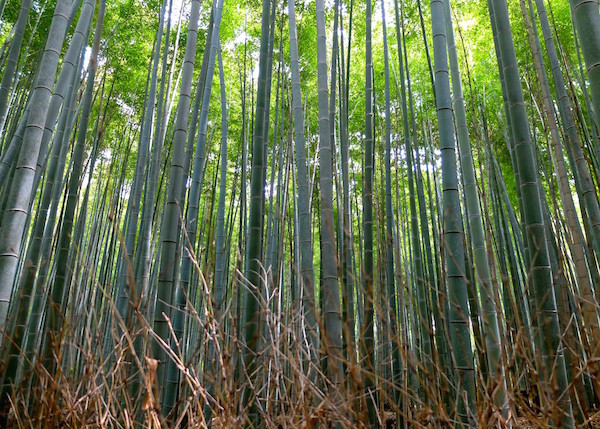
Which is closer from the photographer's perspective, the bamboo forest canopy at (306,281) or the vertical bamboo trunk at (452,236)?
Answer: the bamboo forest canopy at (306,281)

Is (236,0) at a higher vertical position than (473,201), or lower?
higher

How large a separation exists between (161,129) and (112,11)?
242cm

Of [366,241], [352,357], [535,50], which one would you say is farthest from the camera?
[366,241]

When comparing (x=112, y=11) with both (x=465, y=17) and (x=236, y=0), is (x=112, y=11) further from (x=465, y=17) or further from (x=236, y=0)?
(x=465, y=17)

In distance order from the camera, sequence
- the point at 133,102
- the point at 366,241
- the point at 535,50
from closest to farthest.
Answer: the point at 535,50, the point at 366,241, the point at 133,102

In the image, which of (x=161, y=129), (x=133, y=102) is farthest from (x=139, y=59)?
(x=161, y=129)

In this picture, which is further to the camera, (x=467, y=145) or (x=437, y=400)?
(x=467, y=145)

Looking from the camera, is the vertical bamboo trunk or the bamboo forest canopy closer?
the bamboo forest canopy

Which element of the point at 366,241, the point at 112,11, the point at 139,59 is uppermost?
the point at 112,11

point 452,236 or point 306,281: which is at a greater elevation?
point 452,236

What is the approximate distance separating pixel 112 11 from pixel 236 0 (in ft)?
4.57

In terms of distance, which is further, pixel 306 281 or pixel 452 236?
pixel 452 236

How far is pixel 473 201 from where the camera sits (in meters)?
2.01

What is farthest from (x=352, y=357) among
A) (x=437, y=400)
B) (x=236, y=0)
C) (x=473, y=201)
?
(x=236, y=0)
